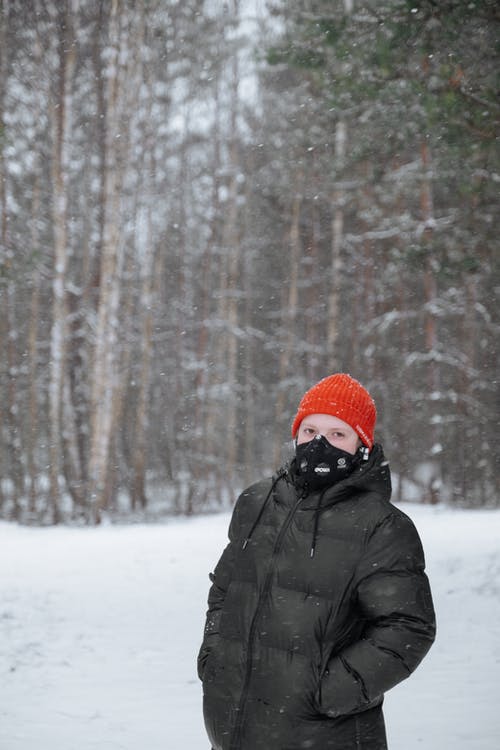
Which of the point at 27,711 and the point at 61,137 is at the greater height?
the point at 61,137

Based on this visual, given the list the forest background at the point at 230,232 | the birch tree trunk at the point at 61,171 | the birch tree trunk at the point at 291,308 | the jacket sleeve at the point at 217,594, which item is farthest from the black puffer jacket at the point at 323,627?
the birch tree trunk at the point at 291,308

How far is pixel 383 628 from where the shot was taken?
222 cm

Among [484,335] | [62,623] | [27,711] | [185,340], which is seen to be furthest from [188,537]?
[185,340]

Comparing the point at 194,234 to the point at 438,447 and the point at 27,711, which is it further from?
the point at 27,711

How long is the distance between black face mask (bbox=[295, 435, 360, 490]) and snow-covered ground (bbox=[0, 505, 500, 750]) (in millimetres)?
3498

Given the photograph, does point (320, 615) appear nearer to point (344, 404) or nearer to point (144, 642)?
point (344, 404)

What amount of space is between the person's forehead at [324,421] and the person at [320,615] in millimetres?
87

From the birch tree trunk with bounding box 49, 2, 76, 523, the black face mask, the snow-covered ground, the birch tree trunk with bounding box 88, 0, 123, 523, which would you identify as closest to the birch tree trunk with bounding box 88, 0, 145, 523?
the birch tree trunk with bounding box 88, 0, 123, 523

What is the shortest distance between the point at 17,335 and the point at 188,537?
12.7 meters

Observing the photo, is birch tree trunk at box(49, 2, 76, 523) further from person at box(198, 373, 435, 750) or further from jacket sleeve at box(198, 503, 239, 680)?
person at box(198, 373, 435, 750)

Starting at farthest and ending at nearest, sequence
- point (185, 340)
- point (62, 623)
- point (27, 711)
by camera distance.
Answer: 1. point (185, 340)
2. point (62, 623)
3. point (27, 711)

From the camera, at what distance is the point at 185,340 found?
25.5 metres

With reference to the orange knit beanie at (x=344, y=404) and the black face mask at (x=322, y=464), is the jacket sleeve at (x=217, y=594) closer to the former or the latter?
the black face mask at (x=322, y=464)

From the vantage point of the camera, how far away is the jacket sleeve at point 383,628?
2168 millimetres
